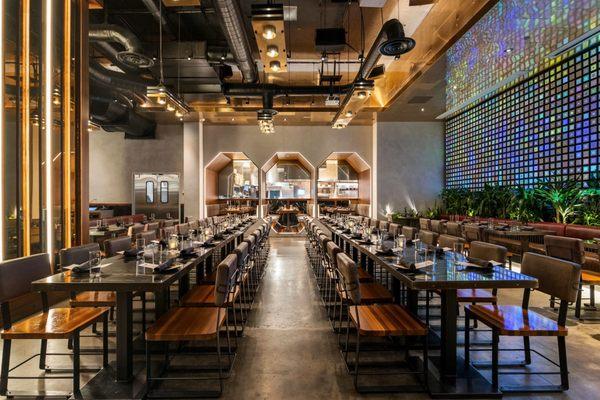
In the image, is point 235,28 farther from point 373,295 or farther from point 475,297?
point 475,297

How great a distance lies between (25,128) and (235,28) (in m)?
2.82

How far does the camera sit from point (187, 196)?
35.3ft

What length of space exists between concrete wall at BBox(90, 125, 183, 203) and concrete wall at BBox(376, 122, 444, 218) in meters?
6.84

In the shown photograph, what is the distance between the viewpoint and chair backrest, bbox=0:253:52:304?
2365mm

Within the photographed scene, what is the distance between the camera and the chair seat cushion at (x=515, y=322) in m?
2.20

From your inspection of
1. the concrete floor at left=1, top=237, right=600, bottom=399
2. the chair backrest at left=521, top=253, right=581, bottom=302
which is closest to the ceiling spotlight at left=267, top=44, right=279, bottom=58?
the concrete floor at left=1, top=237, right=600, bottom=399

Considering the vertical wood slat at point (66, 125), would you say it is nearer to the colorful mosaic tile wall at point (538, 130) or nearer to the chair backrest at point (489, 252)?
the chair backrest at point (489, 252)

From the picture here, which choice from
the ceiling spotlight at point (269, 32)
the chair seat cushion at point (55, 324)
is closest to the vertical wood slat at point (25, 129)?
the chair seat cushion at point (55, 324)

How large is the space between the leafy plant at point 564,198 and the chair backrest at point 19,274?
26.2 feet

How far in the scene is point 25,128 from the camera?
393 centimetres

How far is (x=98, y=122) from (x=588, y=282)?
403 inches

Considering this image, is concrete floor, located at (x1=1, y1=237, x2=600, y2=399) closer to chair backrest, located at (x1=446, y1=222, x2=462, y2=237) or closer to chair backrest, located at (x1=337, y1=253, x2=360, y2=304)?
chair backrest, located at (x1=337, y1=253, x2=360, y2=304)

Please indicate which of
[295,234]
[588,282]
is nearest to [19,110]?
[588,282]

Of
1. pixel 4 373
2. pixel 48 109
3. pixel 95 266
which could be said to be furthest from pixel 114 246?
pixel 48 109
